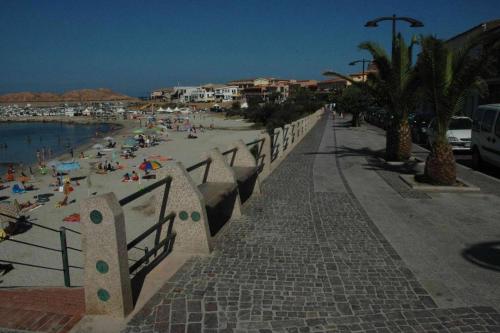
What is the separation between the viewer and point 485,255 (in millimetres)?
5422

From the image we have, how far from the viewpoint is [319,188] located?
9.84 m

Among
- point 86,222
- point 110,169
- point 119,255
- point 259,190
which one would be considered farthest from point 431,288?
point 110,169

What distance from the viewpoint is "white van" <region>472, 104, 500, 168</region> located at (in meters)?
11.3

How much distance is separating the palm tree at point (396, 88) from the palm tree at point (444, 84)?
3216mm

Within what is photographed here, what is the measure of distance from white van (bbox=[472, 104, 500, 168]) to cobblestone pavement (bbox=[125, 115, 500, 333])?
703 cm

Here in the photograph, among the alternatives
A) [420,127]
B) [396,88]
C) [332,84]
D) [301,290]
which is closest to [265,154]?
[396,88]

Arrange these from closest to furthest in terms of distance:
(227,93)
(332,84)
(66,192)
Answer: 1. (66,192)
2. (332,84)
3. (227,93)

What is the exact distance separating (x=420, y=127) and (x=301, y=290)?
19.2 metres

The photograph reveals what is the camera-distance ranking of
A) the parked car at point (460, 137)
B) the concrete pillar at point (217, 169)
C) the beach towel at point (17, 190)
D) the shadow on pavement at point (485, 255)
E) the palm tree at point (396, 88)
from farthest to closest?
the beach towel at point (17, 190) < the parked car at point (460, 137) < the palm tree at point (396, 88) < the concrete pillar at point (217, 169) < the shadow on pavement at point (485, 255)

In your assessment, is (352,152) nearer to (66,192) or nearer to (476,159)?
(476,159)

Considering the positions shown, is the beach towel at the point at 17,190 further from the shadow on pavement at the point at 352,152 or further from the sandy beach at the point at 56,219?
the shadow on pavement at the point at 352,152

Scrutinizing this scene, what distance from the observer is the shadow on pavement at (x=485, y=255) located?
16.7ft

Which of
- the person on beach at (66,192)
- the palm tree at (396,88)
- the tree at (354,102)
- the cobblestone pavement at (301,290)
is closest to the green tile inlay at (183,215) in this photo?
the cobblestone pavement at (301,290)

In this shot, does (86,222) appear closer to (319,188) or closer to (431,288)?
(431,288)
